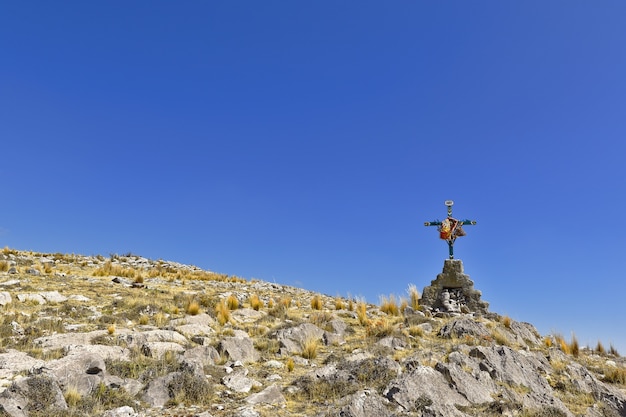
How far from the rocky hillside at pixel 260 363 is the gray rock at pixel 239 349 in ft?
0.11

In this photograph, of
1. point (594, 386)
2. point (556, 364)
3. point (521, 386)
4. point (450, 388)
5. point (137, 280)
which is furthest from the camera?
point (137, 280)

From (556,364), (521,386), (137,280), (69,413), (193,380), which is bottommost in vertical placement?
(69,413)

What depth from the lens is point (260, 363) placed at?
34.4 feet

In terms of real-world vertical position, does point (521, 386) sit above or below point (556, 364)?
below

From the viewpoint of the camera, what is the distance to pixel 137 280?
21.0 m

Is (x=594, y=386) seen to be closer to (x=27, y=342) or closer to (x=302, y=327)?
(x=302, y=327)

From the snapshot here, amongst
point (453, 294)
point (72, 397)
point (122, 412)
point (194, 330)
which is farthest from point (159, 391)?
point (453, 294)

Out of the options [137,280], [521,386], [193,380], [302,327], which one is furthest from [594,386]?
[137,280]

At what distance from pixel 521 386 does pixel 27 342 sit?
12.2 metres

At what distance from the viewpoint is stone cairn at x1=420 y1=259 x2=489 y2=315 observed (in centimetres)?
1930

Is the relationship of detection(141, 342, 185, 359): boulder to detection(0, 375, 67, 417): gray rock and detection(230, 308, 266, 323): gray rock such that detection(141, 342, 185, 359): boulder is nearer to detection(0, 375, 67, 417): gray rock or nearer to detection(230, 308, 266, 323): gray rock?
detection(0, 375, 67, 417): gray rock

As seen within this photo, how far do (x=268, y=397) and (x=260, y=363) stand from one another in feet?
7.94

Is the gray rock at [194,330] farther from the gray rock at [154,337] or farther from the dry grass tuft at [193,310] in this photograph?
the dry grass tuft at [193,310]

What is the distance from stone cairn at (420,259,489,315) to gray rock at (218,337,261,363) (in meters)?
10.9
